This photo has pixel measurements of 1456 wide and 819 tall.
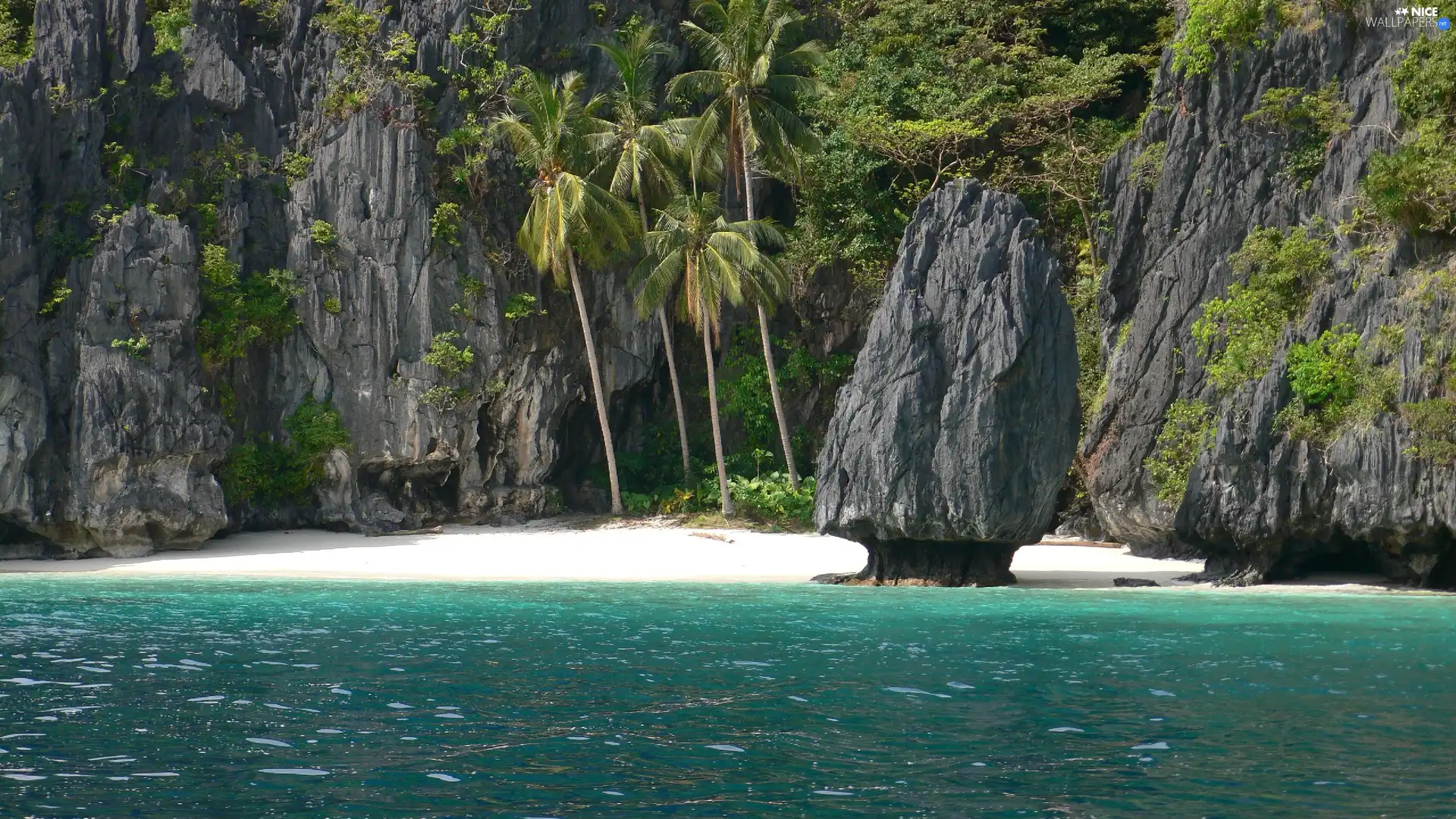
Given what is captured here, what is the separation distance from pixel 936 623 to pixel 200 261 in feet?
72.2

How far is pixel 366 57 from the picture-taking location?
33.8 metres

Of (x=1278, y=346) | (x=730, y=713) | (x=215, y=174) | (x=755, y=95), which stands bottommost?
(x=730, y=713)

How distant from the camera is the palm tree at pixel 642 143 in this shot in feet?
110

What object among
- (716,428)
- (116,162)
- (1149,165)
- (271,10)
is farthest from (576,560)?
(271,10)

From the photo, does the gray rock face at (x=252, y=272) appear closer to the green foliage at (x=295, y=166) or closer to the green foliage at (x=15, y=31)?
the green foliage at (x=295, y=166)

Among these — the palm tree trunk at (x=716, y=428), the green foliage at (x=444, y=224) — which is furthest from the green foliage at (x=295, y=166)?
the palm tree trunk at (x=716, y=428)

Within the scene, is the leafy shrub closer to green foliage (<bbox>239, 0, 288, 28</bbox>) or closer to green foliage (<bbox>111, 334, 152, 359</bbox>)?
green foliage (<bbox>111, 334, 152, 359</bbox>)

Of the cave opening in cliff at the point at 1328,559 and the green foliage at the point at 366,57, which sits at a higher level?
the green foliage at the point at 366,57

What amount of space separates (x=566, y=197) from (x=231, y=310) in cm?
854

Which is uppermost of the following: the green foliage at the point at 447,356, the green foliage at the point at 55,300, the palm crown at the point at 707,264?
the palm crown at the point at 707,264

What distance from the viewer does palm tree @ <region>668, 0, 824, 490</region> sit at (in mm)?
32938

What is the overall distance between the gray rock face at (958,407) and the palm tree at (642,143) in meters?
11.7

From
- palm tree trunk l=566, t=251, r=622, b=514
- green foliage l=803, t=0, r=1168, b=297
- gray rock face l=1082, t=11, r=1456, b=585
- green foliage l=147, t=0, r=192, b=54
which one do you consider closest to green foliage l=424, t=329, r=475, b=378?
palm tree trunk l=566, t=251, r=622, b=514

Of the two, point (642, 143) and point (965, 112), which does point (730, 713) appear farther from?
point (642, 143)
